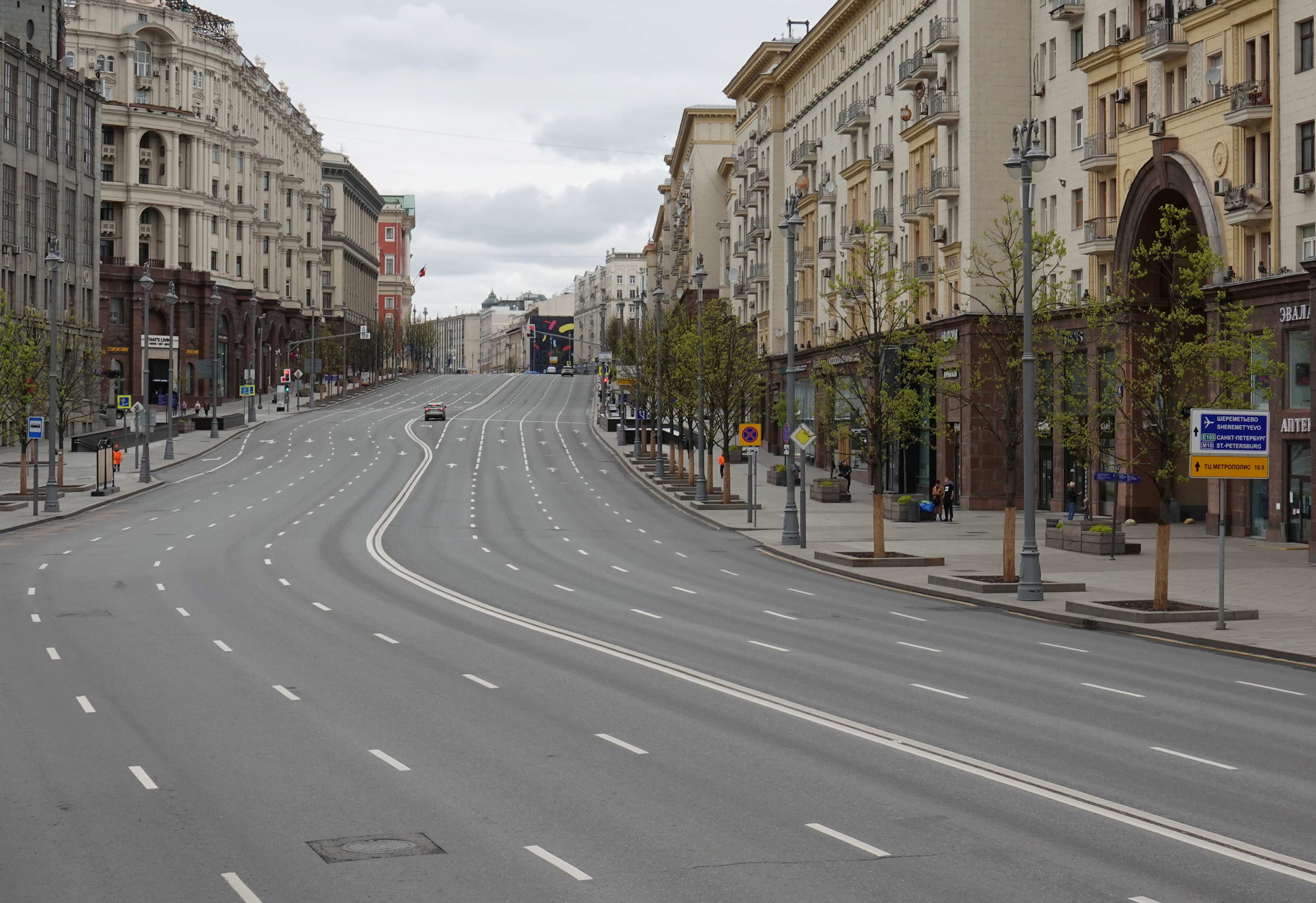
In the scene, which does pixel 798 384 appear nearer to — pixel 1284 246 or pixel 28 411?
pixel 28 411

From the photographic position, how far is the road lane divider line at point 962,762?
10.8m

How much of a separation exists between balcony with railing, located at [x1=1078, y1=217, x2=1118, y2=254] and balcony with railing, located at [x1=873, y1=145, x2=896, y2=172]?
18032mm

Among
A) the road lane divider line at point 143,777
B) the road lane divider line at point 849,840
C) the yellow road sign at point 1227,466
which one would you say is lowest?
the road lane divider line at point 143,777

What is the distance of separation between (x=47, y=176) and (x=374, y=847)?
83738mm

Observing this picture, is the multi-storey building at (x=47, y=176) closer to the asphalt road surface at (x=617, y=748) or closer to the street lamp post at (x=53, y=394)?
the street lamp post at (x=53, y=394)

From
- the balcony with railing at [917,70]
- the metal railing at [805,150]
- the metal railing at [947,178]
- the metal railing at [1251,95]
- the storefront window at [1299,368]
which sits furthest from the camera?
the metal railing at [805,150]

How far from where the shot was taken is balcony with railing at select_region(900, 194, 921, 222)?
62.0 metres

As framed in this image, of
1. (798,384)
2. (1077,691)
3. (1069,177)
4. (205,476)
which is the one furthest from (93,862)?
(798,384)

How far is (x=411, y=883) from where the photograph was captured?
994 cm

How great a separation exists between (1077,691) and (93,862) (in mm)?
11945

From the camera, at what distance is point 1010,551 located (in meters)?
31.4

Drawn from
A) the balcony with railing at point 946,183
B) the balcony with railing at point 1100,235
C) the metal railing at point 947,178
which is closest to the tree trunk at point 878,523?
the balcony with railing at point 1100,235

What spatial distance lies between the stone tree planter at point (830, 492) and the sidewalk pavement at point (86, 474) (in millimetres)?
27674

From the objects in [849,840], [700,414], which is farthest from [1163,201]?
[849,840]
